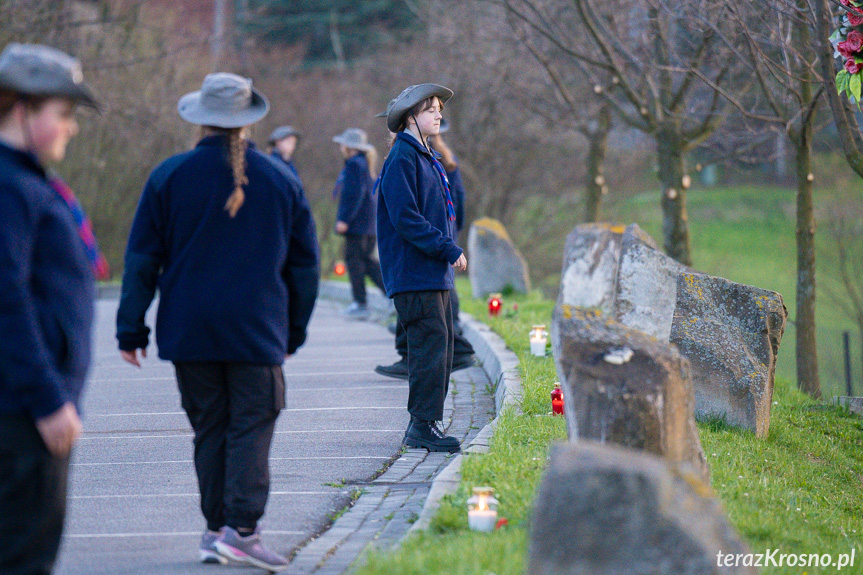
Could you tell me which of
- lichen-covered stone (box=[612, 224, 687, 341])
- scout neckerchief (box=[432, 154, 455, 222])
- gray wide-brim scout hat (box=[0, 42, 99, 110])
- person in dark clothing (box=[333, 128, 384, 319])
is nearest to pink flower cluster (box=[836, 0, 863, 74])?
lichen-covered stone (box=[612, 224, 687, 341])

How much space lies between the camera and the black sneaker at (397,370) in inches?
352

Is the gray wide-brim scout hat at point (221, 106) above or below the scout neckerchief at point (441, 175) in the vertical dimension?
above

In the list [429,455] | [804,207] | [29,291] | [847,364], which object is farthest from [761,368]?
[847,364]

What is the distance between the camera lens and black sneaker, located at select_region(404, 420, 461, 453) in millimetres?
6348

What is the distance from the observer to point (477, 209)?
25344mm

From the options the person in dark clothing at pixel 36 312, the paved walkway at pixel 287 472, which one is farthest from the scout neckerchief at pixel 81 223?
the paved walkway at pixel 287 472

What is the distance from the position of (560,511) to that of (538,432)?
2.99 metres

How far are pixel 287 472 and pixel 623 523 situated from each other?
3.31 metres

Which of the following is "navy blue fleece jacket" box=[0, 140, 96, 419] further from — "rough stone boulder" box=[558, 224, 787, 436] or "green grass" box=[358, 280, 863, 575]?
"rough stone boulder" box=[558, 224, 787, 436]

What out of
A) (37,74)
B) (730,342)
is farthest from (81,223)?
(730,342)

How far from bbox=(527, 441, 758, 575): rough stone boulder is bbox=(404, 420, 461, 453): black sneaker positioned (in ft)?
10.6

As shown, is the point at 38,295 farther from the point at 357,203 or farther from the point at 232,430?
the point at 357,203

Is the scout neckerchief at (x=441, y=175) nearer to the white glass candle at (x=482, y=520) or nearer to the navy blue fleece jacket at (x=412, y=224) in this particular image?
the navy blue fleece jacket at (x=412, y=224)

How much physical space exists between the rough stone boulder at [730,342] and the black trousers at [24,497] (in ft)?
16.3
